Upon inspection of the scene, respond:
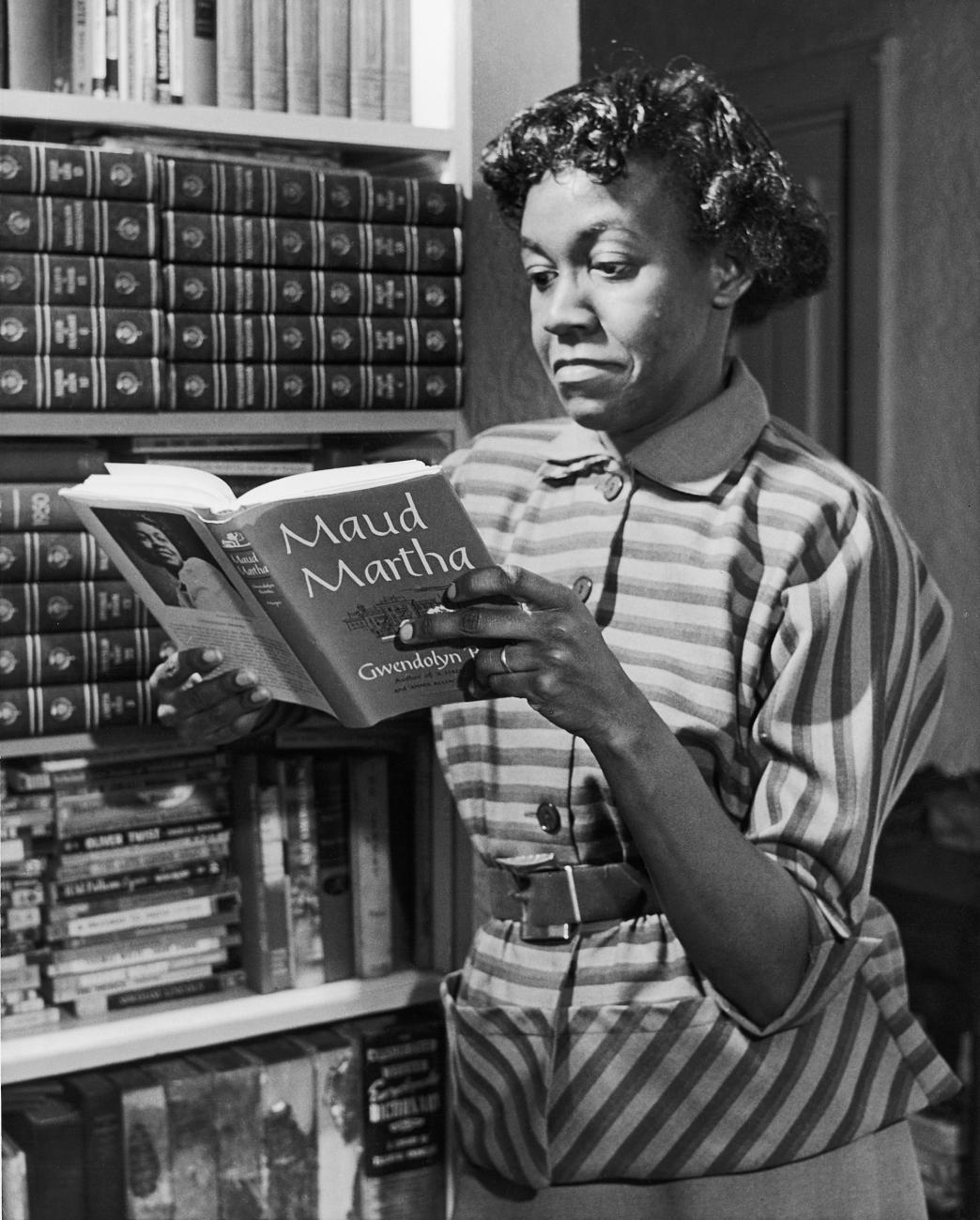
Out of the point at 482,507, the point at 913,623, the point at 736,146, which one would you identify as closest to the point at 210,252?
the point at 482,507

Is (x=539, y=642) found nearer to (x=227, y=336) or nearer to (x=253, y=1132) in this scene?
(x=227, y=336)

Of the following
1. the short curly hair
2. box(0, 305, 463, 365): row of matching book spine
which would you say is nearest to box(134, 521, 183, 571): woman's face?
box(0, 305, 463, 365): row of matching book spine

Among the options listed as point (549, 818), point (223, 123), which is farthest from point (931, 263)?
point (549, 818)

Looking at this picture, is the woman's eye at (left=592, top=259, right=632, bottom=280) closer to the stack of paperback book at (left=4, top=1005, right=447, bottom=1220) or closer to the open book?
the open book

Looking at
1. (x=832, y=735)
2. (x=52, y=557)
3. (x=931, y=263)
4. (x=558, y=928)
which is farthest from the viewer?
(x=931, y=263)

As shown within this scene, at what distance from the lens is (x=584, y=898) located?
125 centimetres

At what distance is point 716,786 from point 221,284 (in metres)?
0.64

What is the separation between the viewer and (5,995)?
1.45 meters

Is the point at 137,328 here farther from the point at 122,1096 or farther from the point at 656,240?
the point at 122,1096

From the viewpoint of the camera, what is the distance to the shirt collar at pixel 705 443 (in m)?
1.26

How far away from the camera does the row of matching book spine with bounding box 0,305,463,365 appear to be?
1.35m

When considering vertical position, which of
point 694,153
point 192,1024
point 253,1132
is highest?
point 694,153

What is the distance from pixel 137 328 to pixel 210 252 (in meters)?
0.10

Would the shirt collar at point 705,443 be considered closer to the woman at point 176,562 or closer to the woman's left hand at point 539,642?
the woman's left hand at point 539,642
